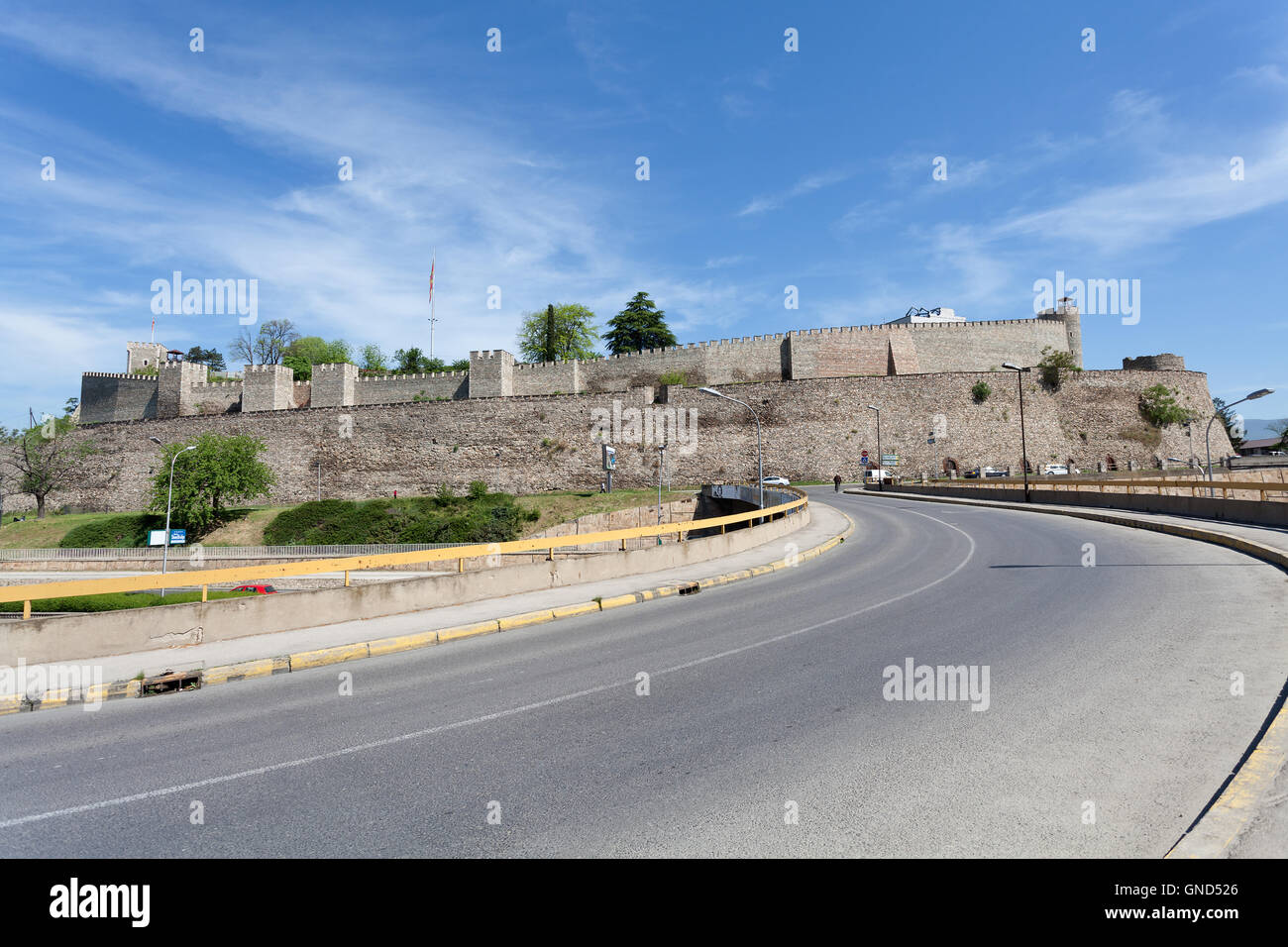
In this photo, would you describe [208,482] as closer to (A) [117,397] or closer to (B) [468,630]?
(A) [117,397]

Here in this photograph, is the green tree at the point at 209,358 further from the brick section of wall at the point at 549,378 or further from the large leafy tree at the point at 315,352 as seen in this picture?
the brick section of wall at the point at 549,378

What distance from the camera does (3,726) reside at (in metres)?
6.99

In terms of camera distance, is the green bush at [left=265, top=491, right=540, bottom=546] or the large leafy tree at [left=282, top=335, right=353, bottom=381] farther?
the large leafy tree at [left=282, top=335, right=353, bottom=381]

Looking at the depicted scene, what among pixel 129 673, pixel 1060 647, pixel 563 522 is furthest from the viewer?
pixel 563 522

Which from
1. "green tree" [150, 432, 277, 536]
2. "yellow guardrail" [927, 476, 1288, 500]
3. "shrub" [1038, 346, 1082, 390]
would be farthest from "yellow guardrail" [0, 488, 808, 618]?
"shrub" [1038, 346, 1082, 390]

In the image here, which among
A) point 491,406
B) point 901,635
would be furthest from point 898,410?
point 901,635

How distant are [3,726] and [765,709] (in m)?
8.05

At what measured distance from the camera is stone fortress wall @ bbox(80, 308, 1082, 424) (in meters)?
68.8

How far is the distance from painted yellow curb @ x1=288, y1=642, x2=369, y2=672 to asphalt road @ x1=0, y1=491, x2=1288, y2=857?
0.32 metres

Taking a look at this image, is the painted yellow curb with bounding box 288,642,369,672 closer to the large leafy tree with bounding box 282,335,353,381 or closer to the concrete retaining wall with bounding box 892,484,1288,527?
the concrete retaining wall with bounding box 892,484,1288,527

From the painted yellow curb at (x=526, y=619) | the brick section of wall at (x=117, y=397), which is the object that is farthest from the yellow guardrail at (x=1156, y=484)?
the brick section of wall at (x=117, y=397)

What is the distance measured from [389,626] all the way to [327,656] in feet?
5.45
